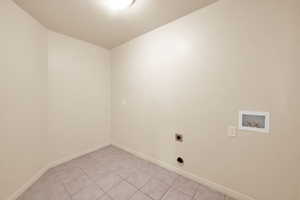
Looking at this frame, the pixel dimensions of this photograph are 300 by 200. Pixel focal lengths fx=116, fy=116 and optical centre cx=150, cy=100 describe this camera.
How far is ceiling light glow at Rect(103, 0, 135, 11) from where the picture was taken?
1483 mm

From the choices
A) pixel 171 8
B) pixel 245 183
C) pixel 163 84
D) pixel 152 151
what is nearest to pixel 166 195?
pixel 152 151

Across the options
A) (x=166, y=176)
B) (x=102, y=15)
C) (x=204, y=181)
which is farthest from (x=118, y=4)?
(x=204, y=181)

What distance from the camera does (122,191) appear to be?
1564 millimetres

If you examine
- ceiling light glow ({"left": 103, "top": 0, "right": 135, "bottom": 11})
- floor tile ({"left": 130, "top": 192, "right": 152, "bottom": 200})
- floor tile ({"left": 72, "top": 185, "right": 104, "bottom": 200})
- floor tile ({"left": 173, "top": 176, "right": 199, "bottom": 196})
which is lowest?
floor tile ({"left": 72, "top": 185, "right": 104, "bottom": 200})

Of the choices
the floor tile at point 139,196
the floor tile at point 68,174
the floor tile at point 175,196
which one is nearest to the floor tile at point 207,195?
the floor tile at point 175,196

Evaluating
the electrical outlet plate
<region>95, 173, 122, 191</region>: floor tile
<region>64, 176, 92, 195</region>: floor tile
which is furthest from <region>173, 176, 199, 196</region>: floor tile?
<region>64, 176, 92, 195</region>: floor tile

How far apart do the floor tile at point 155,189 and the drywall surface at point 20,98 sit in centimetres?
165

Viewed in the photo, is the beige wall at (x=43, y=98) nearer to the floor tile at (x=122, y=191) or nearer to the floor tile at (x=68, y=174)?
the floor tile at (x=68, y=174)

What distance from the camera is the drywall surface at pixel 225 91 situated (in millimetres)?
1176

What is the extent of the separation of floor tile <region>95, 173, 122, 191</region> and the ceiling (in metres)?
2.49

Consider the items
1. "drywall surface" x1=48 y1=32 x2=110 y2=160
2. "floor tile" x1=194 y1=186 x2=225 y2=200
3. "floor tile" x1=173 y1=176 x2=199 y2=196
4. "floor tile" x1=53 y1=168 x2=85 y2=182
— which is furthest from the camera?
"drywall surface" x1=48 y1=32 x2=110 y2=160

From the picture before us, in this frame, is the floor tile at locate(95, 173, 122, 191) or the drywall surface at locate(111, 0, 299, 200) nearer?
the drywall surface at locate(111, 0, 299, 200)

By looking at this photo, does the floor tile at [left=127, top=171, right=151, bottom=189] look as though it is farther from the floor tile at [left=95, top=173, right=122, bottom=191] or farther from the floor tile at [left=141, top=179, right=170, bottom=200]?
the floor tile at [left=95, top=173, right=122, bottom=191]

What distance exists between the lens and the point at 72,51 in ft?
7.74
